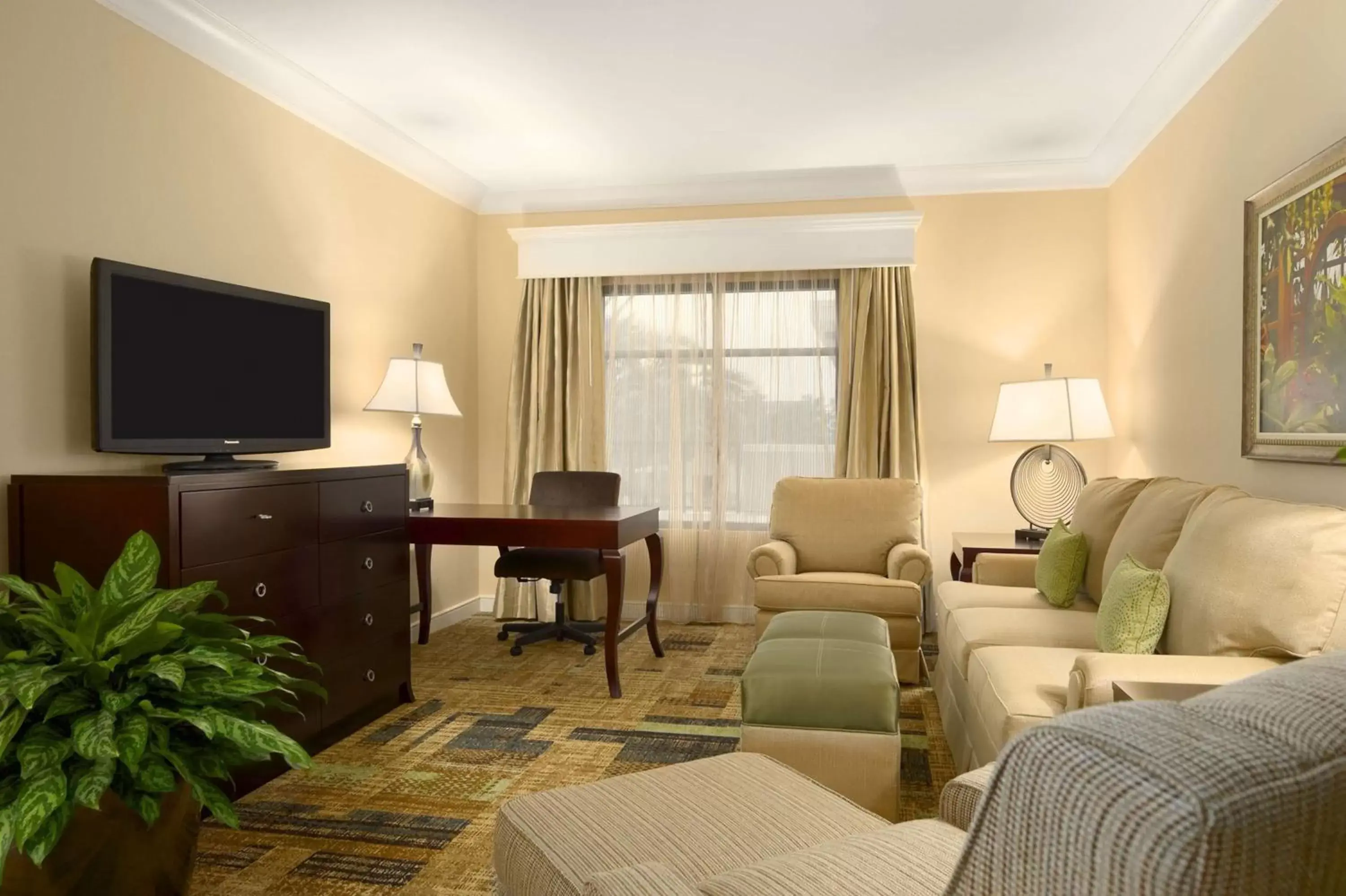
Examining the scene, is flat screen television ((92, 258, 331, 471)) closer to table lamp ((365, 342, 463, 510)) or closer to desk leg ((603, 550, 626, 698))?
table lamp ((365, 342, 463, 510))

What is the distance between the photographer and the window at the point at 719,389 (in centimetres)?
548

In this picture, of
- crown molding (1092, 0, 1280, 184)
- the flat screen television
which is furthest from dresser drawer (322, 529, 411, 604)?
crown molding (1092, 0, 1280, 184)

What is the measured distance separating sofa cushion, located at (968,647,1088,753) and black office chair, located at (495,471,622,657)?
216 cm

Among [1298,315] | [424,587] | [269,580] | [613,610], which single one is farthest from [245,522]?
[1298,315]

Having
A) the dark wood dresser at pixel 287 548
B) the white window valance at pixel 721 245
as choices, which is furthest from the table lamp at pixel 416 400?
the white window valance at pixel 721 245

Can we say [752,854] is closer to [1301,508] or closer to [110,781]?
[110,781]

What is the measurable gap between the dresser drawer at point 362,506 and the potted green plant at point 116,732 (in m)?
1.22

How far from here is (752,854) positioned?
153 cm

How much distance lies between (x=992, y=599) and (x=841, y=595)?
0.66 m

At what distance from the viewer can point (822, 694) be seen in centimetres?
259

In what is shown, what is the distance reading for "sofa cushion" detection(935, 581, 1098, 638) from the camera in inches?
141

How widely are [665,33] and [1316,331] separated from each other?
2433 millimetres

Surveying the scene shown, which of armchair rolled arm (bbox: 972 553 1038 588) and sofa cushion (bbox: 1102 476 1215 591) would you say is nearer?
sofa cushion (bbox: 1102 476 1215 591)

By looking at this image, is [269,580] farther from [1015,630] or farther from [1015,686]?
[1015,630]
